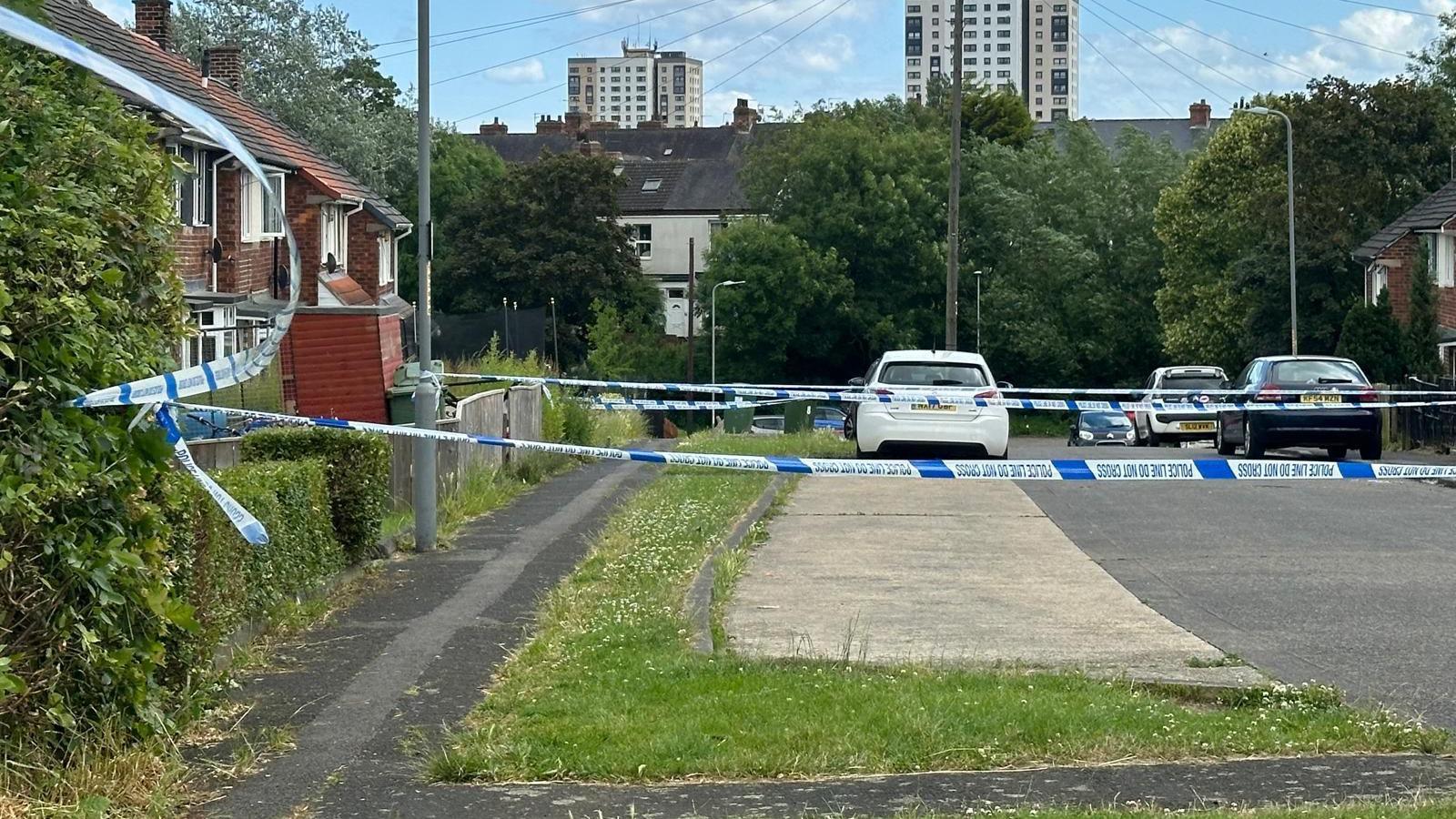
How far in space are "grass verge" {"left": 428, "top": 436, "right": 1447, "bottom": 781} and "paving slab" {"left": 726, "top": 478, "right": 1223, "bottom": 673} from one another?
0.64 metres

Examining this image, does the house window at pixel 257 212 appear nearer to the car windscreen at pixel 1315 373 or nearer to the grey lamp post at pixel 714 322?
the car windscreen at pixel 1315 373

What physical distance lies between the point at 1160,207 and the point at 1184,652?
5774 cm

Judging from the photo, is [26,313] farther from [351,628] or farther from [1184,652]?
[1184,652]

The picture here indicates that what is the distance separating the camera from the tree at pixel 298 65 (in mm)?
55156

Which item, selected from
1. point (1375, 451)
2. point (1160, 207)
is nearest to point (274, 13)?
point (1160, 207)

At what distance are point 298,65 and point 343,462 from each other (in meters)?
45.3

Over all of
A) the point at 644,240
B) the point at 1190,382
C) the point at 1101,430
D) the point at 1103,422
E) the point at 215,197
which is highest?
the point at 644,240

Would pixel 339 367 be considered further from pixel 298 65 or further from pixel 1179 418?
pixel 298 65

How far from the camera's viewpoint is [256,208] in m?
34.9

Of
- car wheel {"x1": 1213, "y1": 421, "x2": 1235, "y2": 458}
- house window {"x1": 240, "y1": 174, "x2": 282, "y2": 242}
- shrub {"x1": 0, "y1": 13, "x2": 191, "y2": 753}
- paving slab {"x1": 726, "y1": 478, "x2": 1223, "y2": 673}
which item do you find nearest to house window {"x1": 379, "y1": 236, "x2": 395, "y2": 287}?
house window {"x1": 240, "y1": 174, "x2": 282, "y2": 242}

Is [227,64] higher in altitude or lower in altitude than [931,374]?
higher

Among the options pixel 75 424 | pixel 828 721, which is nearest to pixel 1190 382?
pixel 828 721

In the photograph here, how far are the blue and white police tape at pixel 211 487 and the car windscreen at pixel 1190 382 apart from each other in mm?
31275

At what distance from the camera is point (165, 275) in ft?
24.3
